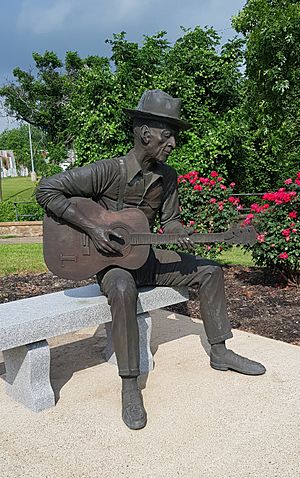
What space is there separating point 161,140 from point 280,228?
2755 millimetres

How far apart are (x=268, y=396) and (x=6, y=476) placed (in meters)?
1.59

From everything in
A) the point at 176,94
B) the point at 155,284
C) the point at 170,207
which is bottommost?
the point at 155,284

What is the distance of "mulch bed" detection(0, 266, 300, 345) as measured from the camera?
4477 millimetres

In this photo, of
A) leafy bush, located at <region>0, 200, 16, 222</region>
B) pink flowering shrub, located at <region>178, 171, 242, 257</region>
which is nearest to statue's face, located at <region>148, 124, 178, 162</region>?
pink flowering shrub, located at <region>178, 171, 242, 257</region>

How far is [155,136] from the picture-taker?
3133 mm

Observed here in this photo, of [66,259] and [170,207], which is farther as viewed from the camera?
[170,207]

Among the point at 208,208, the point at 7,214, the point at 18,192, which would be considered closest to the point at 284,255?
the point at 208,208

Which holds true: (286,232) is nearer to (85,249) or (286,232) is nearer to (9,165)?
(85,249)

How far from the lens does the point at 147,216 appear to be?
3.44 m

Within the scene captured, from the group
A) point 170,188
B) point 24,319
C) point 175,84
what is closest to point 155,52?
point 175,84

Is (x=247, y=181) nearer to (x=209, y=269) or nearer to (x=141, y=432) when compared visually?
(x=209, y=269)

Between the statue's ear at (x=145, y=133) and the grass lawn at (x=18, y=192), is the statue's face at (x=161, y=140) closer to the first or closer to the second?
the statue's ear at (x=145, y=133)

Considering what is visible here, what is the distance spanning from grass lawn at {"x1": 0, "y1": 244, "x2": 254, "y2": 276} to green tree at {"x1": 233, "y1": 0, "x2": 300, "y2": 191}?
4.72 meters

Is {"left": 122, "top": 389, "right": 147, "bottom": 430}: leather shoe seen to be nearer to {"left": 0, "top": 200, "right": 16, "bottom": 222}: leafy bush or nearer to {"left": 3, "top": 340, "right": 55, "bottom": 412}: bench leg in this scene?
{"left": 3, "top": 340, "right": 55, "bottom": 412}: bench leg
